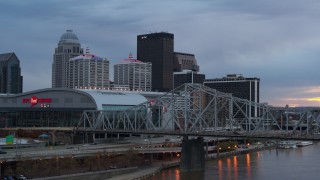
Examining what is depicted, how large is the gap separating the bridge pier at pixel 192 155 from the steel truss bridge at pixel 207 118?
1330mm

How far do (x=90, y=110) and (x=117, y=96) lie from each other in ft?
43.8

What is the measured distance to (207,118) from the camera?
8562 cm

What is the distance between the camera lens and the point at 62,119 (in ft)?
355

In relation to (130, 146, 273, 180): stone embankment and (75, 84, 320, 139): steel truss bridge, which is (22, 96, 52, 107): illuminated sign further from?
(130, 146, 273, 180): stone embankment

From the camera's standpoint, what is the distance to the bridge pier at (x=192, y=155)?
7050cm

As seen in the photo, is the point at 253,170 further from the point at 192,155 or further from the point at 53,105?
the point at 53,105

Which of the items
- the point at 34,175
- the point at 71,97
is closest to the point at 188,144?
the point at 34,175

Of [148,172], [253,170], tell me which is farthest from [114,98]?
[148,172]

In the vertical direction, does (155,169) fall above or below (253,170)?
above

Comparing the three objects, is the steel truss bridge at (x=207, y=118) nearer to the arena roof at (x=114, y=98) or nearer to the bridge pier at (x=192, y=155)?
the bridge pier at (x=192, y=155)

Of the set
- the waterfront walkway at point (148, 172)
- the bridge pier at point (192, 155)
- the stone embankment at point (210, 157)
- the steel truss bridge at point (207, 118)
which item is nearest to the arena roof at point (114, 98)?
the steel truss bridge at point (207, 118)

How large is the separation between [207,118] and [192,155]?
15.3 m

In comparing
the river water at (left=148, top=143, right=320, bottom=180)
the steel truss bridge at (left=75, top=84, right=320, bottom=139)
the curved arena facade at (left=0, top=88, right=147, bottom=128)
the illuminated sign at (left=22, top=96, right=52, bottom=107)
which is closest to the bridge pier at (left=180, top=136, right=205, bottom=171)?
the river water at (left=148, top=143, right=320, bottom=180)

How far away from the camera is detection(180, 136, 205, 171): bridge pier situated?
70.5 m
